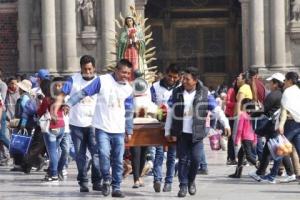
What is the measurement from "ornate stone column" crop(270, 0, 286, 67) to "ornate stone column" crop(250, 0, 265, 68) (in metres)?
0.29

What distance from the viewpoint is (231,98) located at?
55.8ft

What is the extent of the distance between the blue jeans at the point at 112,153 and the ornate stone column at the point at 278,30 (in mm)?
15045

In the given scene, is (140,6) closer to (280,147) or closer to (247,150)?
(247,150)

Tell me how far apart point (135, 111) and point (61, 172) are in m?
1.84

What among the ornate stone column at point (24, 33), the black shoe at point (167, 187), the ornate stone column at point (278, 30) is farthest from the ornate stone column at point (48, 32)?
the black shoe at point (167, 187)

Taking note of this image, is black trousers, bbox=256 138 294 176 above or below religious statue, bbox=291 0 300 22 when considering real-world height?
below

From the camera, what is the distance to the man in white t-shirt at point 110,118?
12.5 meters

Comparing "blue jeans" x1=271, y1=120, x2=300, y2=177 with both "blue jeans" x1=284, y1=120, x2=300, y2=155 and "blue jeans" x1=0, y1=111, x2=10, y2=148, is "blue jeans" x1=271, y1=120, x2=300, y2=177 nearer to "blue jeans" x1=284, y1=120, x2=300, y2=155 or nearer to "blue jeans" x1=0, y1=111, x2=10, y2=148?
"blue jeans" x1=284, y1=120, x2=300, y2=155

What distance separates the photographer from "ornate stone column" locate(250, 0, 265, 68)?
2708 centimetres

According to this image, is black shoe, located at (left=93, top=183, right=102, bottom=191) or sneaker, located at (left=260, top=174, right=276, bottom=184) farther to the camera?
sneaker, located at (left=260, top=174, right=276, bottom=184)

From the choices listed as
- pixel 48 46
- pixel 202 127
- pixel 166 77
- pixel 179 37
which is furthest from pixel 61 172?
pixel 179 37

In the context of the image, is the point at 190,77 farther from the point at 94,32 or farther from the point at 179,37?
the point at 179,37

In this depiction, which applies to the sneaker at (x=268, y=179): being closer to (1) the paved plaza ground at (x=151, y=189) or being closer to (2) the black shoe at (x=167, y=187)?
(1) the paved plaza ground at (x=151, y=189)

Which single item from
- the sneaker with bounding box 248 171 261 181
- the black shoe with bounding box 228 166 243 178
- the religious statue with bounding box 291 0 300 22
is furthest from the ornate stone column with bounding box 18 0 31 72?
the sneaker with bounding box 248 171 261 181
